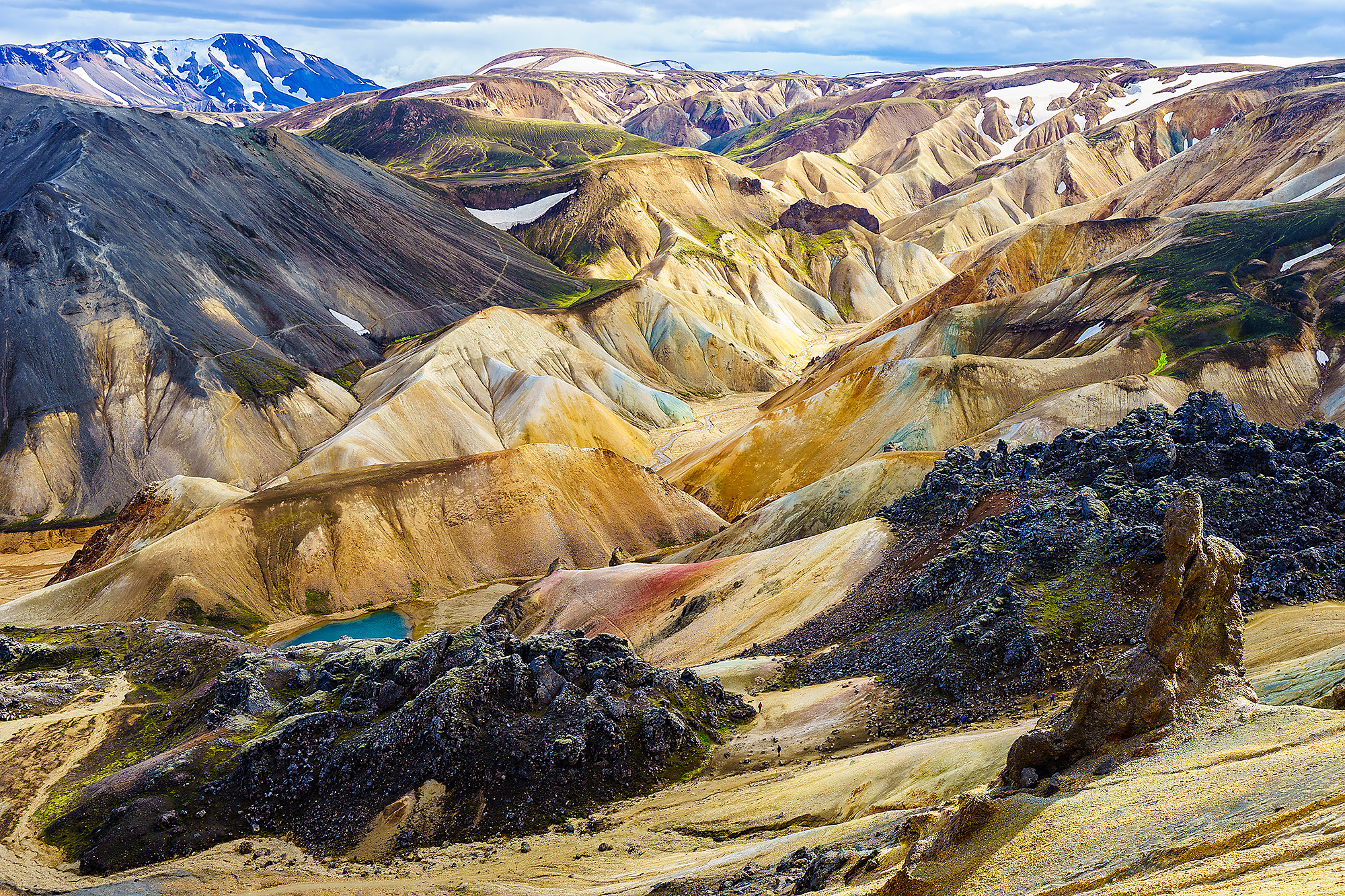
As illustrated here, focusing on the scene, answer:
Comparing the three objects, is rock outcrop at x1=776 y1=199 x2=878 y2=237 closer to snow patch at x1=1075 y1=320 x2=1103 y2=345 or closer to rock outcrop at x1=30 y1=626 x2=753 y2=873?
snow patch at x1=1075 y1=320 x2=1103 y2=345

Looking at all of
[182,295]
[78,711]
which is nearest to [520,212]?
[182,295]

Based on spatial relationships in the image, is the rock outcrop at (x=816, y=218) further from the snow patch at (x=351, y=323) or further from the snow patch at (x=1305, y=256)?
the snow patch at (x=1305, y=256)

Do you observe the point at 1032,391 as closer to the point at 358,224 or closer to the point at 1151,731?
the point at 1151,731

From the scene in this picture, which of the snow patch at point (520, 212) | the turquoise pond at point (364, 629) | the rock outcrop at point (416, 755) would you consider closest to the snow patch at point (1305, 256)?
the rock outcrop at point (416, 755)

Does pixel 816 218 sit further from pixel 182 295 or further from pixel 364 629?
pixel 364 629

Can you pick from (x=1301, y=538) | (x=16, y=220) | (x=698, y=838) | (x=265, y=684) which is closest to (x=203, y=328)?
(x=16, y=220)
